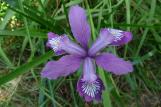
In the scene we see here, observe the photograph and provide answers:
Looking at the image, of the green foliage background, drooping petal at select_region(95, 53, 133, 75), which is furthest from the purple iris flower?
the green foliage background

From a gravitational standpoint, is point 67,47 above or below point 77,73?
above

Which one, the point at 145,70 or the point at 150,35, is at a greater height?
the point at 150,35

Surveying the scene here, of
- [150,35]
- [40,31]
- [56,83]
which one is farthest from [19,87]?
[150,35]

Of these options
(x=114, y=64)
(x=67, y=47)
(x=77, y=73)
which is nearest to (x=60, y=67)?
(x=67, y=47)

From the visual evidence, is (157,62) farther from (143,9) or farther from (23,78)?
(23,78)

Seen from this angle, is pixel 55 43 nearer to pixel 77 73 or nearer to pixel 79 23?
pixel 79 23

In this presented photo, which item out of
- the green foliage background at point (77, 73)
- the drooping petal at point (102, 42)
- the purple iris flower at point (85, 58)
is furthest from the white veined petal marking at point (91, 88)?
the green foliage background at point (77, 73)

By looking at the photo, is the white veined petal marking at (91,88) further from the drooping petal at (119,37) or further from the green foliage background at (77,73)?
the green foliage background at (77,73)

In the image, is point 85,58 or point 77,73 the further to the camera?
point 77,73
